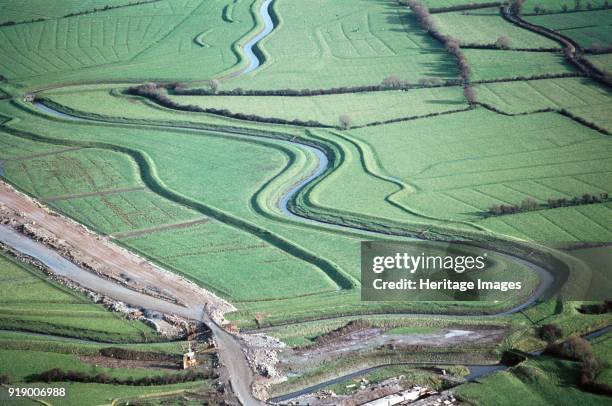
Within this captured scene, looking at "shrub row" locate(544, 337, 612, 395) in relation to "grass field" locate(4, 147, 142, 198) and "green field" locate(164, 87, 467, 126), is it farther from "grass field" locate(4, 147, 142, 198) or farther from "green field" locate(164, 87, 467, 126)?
"green field" locate(164, 87, 467, 126)

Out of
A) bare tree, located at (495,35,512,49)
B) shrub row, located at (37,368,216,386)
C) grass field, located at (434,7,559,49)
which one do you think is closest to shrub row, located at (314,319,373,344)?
shrub row, located at (37,368,216,386)

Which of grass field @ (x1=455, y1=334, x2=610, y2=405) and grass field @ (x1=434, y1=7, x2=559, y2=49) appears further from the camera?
grass field @ (x1=434, y1=7, x2=559, y2=49)

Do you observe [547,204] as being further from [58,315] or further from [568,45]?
[568,45]

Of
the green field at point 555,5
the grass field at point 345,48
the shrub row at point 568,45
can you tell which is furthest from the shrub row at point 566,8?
the grass field at point 345,48

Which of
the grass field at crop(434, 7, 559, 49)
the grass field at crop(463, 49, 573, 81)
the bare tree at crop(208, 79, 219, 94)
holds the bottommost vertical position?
the bare tree at crop(208, 79, 219, 94)

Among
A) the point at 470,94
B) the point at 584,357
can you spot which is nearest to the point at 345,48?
the point at 470,94

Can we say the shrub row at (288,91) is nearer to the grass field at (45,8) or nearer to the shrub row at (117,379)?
the grass field at (45,8)

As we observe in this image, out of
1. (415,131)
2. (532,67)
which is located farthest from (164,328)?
(532,67)
